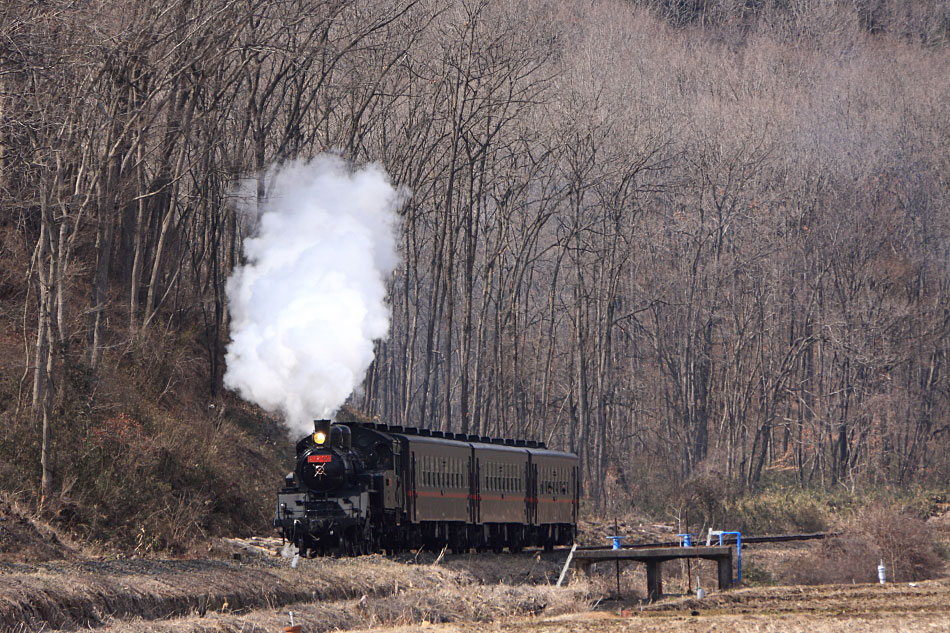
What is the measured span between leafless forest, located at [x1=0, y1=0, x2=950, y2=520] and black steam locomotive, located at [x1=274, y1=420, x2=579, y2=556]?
7619 mm

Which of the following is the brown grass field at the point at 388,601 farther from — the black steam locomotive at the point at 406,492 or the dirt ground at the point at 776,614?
the black steam locomotive at the point at 406,492

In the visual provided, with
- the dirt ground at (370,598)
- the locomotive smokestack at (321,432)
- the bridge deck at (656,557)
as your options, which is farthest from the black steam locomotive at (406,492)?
the bridge deck at (656,557)

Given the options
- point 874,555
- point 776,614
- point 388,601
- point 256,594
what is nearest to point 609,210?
point 874,555

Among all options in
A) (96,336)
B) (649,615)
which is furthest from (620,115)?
(649,615)

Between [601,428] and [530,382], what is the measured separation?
1205 centimetres

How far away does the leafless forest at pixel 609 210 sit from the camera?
35500mm

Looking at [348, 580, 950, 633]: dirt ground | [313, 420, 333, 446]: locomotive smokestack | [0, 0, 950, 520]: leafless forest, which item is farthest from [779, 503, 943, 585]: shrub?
[313, 420, 333, 446]: locomotive smokestack

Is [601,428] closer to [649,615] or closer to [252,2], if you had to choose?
[252,2]

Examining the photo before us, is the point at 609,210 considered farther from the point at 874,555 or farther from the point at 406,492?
the point at 406,492

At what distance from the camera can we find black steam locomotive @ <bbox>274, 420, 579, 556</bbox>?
958 inches

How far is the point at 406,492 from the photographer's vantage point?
2591 cm

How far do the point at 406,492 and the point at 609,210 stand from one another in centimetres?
2981

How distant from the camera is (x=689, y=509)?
46.1 m

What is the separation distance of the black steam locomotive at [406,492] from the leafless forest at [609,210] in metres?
7.62
